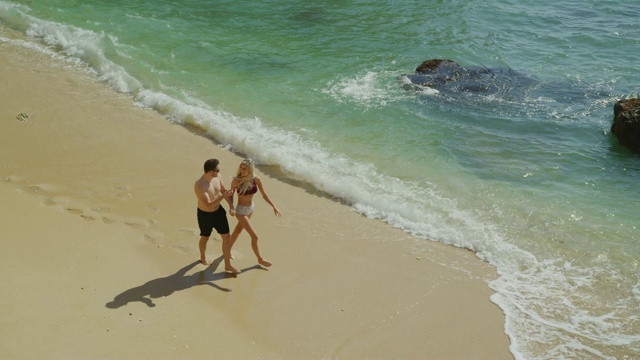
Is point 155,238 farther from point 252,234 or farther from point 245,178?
point 245,178

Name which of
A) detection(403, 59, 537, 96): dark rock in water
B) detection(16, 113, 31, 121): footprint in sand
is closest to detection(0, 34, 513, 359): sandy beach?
detection(16, 113, 31, 121): footprint in sand

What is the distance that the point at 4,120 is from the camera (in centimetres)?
1246

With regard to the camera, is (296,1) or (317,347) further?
(296,1)

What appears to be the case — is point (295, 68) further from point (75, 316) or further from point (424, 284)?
point (75, 316)

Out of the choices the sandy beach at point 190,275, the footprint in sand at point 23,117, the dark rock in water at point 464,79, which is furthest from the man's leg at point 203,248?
the dark rock in water at point 464,79

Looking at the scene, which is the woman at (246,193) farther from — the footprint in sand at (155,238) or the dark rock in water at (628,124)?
the dark rock in water at (628,124)

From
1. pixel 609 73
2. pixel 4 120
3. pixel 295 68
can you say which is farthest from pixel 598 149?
pixel 4 120

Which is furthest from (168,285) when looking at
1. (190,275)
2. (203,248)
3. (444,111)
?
(444,111)

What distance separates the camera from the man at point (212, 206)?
801 centimetres

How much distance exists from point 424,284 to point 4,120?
8.89 m

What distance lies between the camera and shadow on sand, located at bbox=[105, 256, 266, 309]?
753cm

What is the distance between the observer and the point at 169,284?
313 inches

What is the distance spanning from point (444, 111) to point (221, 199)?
7195mm

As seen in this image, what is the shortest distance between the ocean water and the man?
2.74 meters
